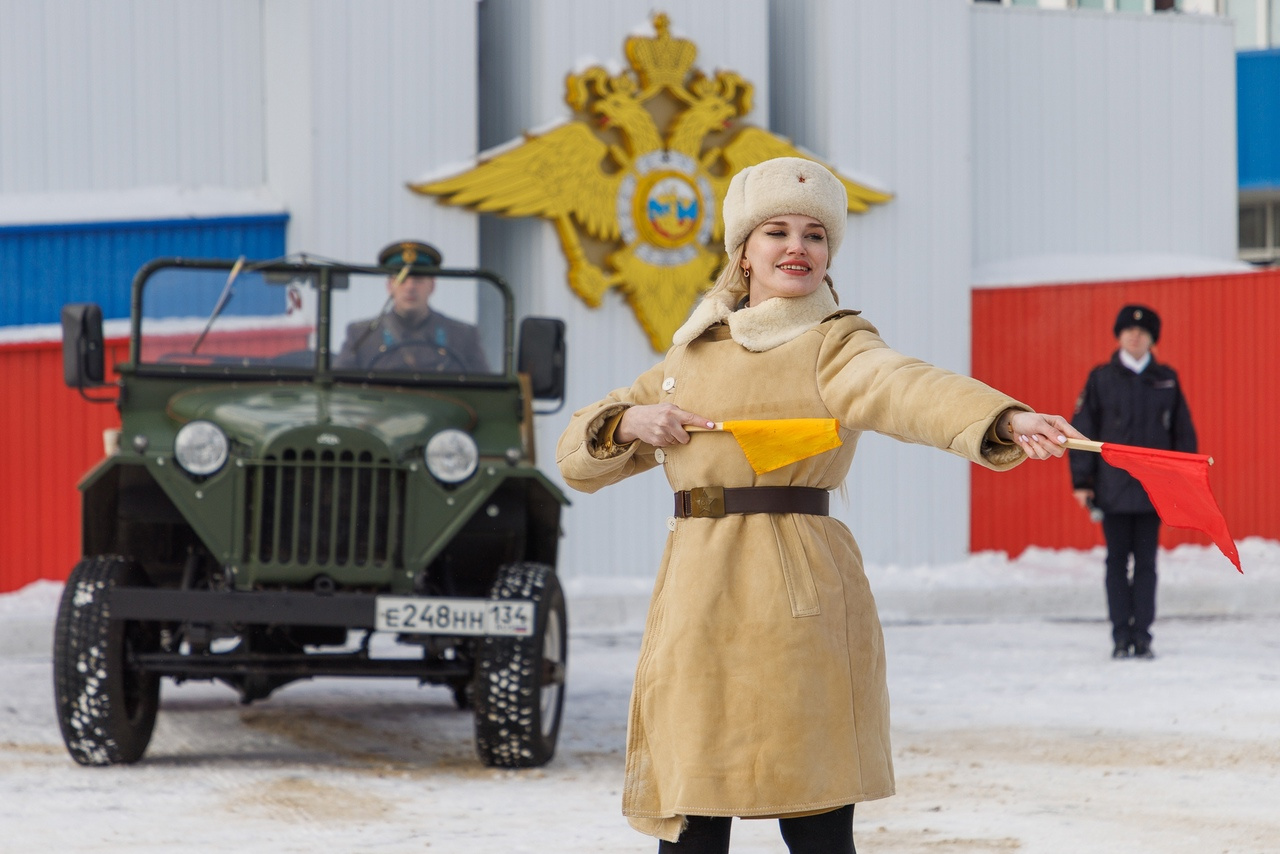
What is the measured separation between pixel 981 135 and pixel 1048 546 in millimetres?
3813

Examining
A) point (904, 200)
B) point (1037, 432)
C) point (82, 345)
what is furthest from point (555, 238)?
point (1037, 432)

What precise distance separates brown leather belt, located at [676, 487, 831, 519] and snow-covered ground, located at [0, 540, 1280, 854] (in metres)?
1.89

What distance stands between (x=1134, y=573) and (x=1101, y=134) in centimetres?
779

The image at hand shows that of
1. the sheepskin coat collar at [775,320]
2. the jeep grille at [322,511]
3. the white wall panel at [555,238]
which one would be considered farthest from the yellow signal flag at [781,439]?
the white wall panel at [555,238]

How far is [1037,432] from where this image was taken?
98.3 inches

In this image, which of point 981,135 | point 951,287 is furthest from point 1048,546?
point 981,135

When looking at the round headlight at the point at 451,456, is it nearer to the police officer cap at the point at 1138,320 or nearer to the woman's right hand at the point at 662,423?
the woman's right hand at the point at 662,423

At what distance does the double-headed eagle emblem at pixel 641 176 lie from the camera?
41.0 feet

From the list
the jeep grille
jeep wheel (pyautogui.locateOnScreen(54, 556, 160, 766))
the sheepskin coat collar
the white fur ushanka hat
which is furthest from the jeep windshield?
the sheepskin coat collar

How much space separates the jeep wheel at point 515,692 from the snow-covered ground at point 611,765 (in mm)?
101

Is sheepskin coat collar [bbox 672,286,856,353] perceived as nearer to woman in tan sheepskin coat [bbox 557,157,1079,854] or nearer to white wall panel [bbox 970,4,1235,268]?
woman in tan sheepskin coat [bbox 557,157,1079,854]

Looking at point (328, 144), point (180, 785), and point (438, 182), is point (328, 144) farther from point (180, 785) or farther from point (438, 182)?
point (180, 785)

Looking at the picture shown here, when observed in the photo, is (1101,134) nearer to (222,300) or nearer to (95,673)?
(222,300)

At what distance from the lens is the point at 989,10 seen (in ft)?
49.7
